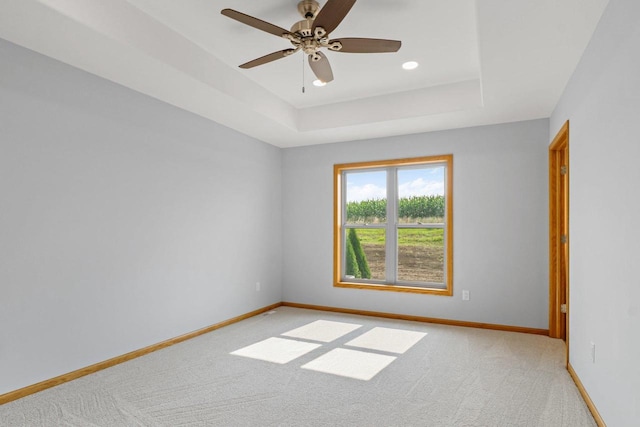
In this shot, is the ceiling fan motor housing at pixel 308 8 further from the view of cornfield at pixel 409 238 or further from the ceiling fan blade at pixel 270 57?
the view of cornfield at pixel 409 238

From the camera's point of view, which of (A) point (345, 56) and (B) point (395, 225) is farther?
(B) point (395, 225)

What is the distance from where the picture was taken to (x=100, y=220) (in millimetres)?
3168

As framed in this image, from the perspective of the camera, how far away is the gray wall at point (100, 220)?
264 cm

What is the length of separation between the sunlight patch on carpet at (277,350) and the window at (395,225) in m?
1.59

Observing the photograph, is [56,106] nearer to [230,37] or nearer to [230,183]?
[230,37]

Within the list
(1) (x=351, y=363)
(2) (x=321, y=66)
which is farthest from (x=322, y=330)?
(2) (x=321, y=66)

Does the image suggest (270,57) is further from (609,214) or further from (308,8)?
A: (609,214)

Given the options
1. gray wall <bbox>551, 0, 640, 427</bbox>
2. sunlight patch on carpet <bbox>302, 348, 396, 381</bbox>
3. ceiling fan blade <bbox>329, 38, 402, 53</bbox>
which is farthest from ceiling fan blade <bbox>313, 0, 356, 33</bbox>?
sunlight patch on carpet <bbox>302, 348, 396, 381</bbox>

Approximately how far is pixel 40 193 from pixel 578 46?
396 cm

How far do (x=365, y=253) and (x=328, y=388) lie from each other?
8.98 feet

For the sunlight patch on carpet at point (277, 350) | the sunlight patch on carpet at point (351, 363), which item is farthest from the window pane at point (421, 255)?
the sunlight patch on carpet at point (277, 350)

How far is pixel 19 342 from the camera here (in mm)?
2621

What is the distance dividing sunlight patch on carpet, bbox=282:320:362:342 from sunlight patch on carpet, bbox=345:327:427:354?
247mm

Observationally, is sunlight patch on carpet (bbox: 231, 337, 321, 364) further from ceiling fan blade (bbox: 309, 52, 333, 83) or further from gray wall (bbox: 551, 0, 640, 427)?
ceiling fan blade (bbox: 309, 52, 333, 83)
